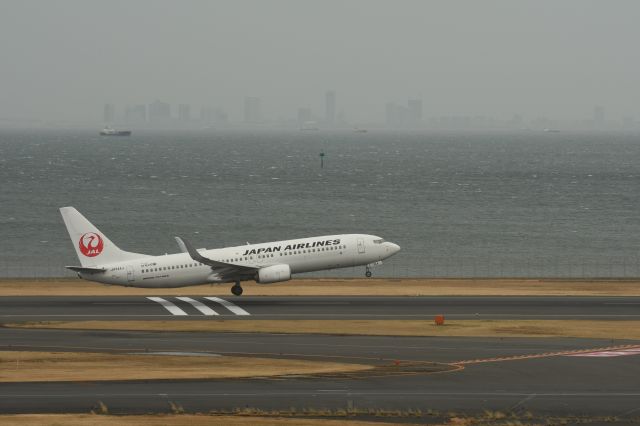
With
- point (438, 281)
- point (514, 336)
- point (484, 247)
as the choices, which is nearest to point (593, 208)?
point (484, 247)

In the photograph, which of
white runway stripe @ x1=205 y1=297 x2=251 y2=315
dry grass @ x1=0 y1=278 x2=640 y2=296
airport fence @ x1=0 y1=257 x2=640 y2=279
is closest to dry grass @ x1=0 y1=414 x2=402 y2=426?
white runway stripe @ x1=205 y1=297 x2=251 y2=315

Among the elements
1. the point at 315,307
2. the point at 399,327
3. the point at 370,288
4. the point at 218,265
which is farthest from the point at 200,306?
the point at 370,288

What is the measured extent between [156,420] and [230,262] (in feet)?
129

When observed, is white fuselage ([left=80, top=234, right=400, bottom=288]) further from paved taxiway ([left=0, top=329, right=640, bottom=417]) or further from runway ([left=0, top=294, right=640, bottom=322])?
paved taxiway ([left=0, top=329, right=640, bottom=417])

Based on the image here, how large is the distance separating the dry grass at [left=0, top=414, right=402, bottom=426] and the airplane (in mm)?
37302

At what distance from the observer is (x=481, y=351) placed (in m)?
54.9

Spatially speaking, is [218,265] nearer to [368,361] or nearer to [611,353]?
[368,361]

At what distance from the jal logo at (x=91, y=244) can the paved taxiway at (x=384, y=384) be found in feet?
64.0

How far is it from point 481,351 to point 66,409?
22271 mm

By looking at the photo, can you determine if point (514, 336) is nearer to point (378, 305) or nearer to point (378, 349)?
point (378, 349)

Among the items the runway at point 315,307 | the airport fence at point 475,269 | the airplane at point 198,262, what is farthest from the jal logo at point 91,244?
the airport fence at point 475,269

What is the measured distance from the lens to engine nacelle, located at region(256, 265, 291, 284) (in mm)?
77000

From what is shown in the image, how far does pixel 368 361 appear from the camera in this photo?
2050 inches

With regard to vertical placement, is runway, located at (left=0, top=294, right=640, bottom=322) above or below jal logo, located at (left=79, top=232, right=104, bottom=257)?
below
